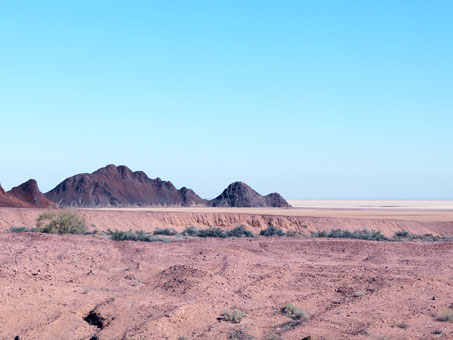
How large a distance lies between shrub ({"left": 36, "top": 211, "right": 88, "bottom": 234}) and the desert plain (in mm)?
9066

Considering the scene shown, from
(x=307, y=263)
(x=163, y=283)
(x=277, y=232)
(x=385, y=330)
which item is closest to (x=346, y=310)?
(x=385, y=330)

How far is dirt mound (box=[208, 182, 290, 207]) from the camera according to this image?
4717 inches

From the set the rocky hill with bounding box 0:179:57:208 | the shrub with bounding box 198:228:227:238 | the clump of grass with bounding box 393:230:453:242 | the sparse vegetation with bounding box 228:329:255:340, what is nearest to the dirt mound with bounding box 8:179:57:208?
the rocky hill with bounding box 0:179:57:208

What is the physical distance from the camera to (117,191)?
119875mm

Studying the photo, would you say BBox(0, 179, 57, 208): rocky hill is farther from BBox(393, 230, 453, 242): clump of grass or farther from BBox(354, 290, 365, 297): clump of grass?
BBox(354, 290, 365, 297): clump of grass

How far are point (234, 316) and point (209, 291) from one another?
2.92 metres

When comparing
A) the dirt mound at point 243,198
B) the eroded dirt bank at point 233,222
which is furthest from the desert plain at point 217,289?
the dirt mound at point 243,198

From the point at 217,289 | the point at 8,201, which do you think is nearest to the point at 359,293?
the point at 217,289

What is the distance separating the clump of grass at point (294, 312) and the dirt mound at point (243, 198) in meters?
104

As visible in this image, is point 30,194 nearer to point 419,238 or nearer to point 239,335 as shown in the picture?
point 419,238

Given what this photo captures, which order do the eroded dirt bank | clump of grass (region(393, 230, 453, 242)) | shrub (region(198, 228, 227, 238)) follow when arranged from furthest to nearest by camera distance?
the eroded dirt bank, clump of grass (region(393, 230, 453, 242)), shrub (region(198, 228, 227, 238))

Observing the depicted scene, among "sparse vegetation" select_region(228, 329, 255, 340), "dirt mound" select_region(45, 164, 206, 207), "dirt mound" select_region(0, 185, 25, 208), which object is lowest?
"sparse vegetation" select_region(228, 329, 255, 340)

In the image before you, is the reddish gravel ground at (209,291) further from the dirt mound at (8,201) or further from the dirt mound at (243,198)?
the dirt mound at (243,198)

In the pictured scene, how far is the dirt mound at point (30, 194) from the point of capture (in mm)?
69000
